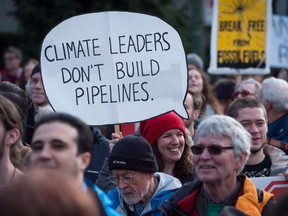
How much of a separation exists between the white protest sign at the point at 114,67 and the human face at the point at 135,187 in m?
0.66

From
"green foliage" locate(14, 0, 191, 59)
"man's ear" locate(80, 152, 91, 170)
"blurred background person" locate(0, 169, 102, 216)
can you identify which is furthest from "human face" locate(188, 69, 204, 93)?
"green foliage" locate(14, 0, 191, 59)

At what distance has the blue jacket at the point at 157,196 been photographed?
5609mm

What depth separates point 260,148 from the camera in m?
6.29

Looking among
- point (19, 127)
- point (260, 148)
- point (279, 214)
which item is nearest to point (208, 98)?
point (260, 148)

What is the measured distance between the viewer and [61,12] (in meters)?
17.4

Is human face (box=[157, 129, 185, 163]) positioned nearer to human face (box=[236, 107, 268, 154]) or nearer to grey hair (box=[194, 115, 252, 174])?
human face (box=[236, 107, 268, 154])

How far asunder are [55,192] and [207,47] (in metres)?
19.8

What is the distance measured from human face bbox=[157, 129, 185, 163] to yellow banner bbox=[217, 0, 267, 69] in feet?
14.5

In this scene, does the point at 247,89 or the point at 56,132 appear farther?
the point at 247,89

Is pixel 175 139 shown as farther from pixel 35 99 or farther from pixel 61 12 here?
pixel 61 12

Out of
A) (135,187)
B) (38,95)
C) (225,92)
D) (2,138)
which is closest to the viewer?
(2,138)

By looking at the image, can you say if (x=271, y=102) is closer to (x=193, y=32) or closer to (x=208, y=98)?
(x=208, y=98)

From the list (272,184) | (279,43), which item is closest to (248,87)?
(272,184)

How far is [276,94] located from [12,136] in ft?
10.8
